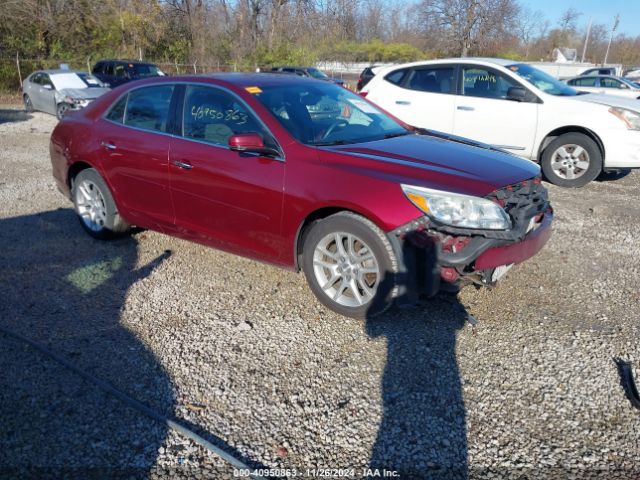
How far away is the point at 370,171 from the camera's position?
3625 millimetres

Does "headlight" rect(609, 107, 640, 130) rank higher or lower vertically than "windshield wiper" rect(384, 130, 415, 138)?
lower

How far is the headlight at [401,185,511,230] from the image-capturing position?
341 cm

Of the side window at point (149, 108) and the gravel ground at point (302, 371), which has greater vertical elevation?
the side window at point (149, 108)

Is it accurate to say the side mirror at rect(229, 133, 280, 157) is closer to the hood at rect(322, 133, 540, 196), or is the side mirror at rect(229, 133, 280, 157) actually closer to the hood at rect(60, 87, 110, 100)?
the hood at rect(322, 133, 540, 196)

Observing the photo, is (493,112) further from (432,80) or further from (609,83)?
(609,83)

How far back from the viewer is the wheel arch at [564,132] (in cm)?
757

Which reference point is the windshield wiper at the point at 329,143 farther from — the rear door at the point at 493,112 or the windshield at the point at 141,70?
the windshield at the point at 141,70

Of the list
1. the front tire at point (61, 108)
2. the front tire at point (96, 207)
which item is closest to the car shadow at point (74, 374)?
the front tire at point (96, 207)

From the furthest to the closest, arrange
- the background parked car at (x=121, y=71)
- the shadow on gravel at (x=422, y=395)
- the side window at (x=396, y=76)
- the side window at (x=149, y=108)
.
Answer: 1. the background parked car at (x=121, y=71)
2. the side window at (x=396, y=76)
3. the side window at (x=149, y=108)
4. the shadow on gravel at (x=422, y=395)

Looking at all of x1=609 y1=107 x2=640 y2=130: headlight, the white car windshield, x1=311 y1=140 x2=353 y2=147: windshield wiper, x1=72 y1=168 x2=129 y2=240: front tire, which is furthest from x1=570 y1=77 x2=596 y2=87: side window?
x1=72 y1=168 x2=129 y2=240: front tire

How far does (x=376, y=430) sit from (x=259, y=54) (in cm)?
3378

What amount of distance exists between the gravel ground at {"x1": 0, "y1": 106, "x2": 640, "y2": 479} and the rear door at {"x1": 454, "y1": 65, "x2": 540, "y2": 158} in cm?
323

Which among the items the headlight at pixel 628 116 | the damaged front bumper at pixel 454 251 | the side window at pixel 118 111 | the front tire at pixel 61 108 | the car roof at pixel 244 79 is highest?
the car roof at pixel 244 79

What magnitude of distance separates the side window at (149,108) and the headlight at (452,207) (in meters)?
2.38
